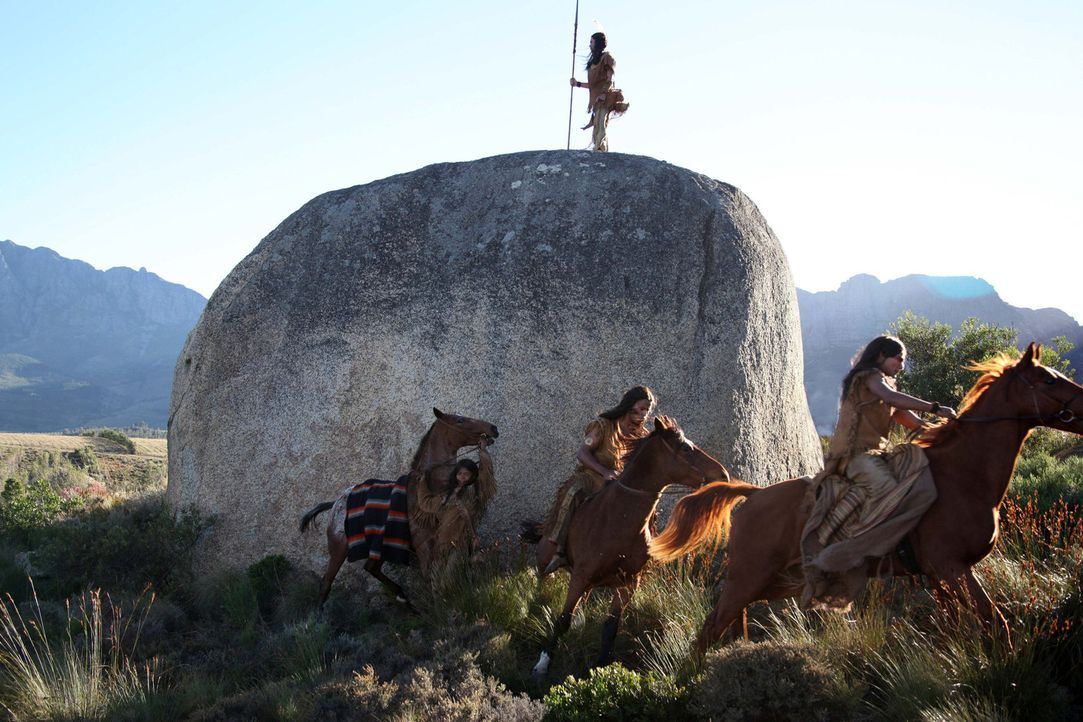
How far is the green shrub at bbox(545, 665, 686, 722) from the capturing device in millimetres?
4629

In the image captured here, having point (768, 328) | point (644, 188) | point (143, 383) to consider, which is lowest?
point (143, 383)

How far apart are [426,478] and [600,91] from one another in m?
5.09

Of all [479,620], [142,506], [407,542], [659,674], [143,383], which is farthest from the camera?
[143,383]

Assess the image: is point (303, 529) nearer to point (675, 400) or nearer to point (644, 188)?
point (675, 400)

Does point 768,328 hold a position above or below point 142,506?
above

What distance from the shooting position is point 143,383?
357 ft

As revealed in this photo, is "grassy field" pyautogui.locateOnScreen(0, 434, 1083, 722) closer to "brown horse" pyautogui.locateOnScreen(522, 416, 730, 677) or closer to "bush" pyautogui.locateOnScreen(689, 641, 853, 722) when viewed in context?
"bush" pyautogui.locateOnScreen(689, 641, 853, 722)

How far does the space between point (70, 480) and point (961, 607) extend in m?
16.0

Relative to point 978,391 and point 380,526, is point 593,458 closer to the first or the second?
point 380,526

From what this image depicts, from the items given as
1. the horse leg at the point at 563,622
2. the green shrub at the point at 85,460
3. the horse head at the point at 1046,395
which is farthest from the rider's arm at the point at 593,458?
the green shrub at the point at 85,460

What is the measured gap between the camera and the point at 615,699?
15.4 ft

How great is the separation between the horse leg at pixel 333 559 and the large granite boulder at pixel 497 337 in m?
0.73

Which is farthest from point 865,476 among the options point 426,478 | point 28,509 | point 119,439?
point 119,439

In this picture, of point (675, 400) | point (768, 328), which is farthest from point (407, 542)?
point (768, 328)
